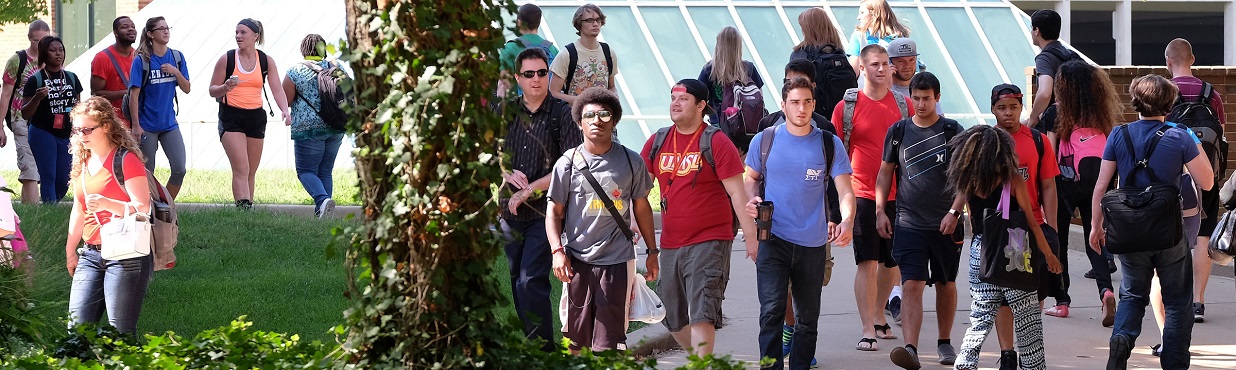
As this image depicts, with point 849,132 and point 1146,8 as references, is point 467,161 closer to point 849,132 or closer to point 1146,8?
point 849,132

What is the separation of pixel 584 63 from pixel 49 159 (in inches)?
239

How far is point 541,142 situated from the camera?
7.61 m

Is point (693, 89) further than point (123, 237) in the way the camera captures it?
Yes

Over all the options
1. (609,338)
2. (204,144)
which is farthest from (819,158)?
(204,144)

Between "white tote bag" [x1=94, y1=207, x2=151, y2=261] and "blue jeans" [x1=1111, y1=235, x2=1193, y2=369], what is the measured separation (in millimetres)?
4646

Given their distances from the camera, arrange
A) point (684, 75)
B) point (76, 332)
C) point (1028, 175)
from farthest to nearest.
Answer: point (684, 75)
point (1028, 175)
point (76, 332)

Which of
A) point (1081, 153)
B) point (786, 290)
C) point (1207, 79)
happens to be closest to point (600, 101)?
point (786, 290)

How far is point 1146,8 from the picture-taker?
30.8 metres

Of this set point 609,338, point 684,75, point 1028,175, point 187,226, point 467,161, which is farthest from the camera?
point 684,75

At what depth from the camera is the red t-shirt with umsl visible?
701 centimetres

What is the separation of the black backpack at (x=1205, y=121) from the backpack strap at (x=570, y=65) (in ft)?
12.8

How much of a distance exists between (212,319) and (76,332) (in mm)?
2913

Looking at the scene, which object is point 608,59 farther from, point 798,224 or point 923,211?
point 798,224

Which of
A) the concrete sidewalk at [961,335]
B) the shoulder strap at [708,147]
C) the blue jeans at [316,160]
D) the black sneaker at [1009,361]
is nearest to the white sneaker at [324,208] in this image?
the blue jeans at [316,160]
